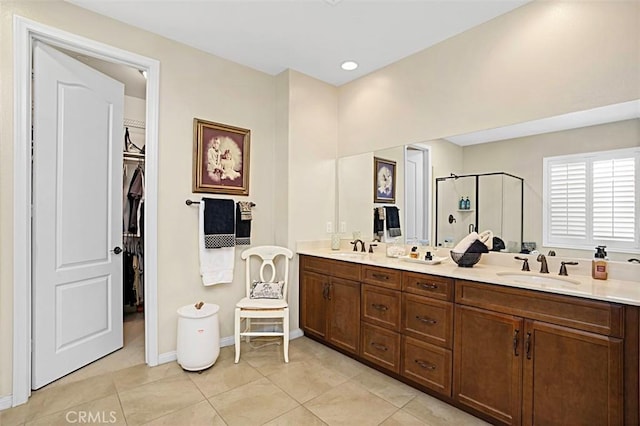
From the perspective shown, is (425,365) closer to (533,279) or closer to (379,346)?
(379,346)

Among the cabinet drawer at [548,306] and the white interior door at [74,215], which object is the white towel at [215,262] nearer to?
the white interior door at [74,215]

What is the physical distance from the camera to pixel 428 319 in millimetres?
2252

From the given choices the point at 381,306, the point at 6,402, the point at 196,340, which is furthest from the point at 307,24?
the point at 6,402

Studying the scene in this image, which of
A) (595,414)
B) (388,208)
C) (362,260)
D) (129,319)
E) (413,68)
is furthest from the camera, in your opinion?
(129,319)

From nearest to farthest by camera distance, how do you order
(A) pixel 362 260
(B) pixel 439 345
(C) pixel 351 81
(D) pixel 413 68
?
1. (B) pixel 439 345
2. (A) pixel 362 260
3. (D) pixel 413 68
4. (C) pixel 351 81

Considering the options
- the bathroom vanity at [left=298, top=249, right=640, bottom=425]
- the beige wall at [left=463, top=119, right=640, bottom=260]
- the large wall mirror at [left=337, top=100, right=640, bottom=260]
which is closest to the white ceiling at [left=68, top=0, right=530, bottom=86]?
the large wall mirror at [left=337, top=100, right=640, bottom=260]

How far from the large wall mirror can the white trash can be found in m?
1.72

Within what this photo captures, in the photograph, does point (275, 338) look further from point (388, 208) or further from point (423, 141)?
point (423, 141)

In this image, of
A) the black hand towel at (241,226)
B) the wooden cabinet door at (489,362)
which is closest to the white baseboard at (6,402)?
the black hand towel at (241,226)

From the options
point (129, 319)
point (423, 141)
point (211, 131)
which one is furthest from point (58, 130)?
point (423, 141)

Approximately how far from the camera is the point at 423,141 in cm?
292

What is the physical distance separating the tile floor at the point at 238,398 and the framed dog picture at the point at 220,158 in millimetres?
1573

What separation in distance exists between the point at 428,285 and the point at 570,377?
867 millimetres

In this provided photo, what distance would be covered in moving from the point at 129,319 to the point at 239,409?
245 centimetres
